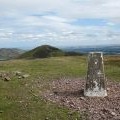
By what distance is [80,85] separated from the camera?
2752cm

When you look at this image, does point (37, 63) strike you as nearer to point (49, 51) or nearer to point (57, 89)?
point (57, 89)

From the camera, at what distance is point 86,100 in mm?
22438

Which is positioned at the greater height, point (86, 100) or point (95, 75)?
point (95, 75)

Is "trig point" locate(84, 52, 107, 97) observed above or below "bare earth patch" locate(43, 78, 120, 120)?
above

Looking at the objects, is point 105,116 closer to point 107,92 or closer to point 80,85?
point 107,92

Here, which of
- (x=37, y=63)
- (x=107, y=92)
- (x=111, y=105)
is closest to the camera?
(x=111, y=105)

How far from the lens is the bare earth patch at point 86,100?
63.8 feet

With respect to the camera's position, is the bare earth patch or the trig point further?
the trig point

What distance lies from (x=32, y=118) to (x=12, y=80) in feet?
33.7

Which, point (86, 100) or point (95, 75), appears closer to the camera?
point (86, 100)

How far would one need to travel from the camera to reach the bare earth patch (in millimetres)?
19453

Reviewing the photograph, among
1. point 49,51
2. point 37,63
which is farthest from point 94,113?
point 49,51

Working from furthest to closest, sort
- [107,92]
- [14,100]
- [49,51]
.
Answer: [49,51] → [107,92] → [14,100]

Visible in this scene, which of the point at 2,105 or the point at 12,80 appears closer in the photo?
the point at 2,105
